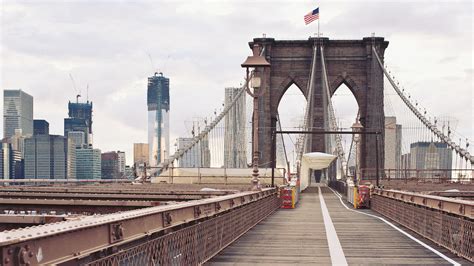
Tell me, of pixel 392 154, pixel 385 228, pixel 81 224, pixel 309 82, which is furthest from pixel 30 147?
pixel 81 224

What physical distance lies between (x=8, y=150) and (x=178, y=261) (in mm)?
184350

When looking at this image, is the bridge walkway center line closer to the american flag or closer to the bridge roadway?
the bridge roadway

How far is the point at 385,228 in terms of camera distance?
1947 centimetres

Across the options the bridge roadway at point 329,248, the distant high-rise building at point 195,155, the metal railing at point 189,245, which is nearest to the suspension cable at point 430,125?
the distant high-rise building at point 195,155

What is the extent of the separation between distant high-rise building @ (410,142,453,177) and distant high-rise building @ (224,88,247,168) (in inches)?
812

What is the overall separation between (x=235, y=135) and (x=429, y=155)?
23.1m

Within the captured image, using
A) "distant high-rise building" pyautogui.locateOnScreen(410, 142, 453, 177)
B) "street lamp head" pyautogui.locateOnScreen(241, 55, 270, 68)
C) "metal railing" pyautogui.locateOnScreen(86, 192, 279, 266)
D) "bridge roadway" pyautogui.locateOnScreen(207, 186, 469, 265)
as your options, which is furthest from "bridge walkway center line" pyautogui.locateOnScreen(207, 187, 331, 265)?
"distant high-rise building" pyautogui.locateOnScreen(410, 142, 453, 177)

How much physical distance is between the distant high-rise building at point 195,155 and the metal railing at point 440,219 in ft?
169

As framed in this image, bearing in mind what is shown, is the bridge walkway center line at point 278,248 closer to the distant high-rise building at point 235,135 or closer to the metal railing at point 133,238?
the metal railing at point 133,238

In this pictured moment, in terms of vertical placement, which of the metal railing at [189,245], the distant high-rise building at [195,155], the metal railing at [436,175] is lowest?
the metal railing at [436,175]

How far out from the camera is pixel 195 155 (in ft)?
259

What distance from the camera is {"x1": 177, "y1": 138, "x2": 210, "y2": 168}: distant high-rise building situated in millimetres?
73325

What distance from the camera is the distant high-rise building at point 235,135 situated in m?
76.6

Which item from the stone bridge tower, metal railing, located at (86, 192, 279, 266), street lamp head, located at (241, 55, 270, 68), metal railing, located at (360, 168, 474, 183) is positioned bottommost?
metal railing, located at (360, 168, 474, 183)
